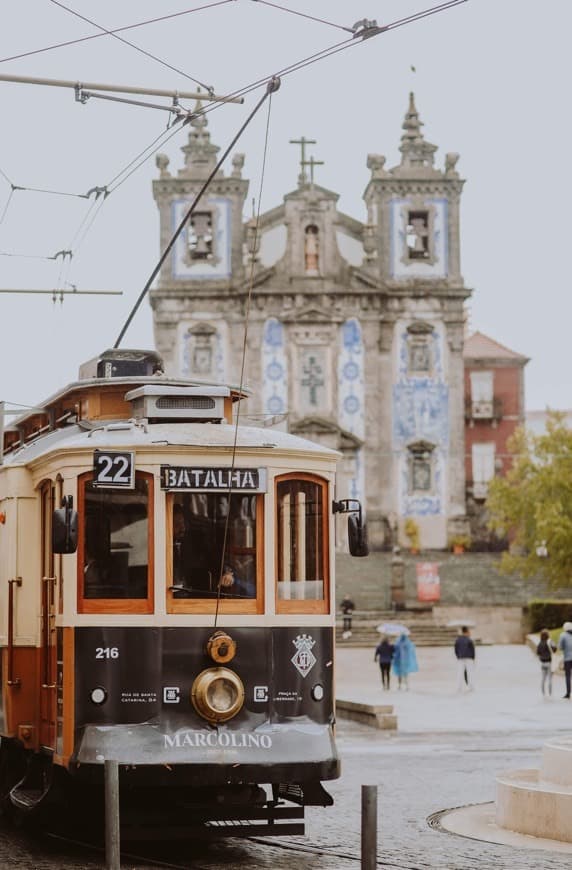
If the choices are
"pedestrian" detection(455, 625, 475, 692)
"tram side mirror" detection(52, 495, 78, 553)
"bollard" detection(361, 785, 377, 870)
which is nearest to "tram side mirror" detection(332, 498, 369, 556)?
"tram side mirror" detection(52, 495, 78, 553)

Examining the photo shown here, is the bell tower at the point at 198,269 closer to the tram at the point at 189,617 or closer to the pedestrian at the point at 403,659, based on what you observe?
the pedestrian at the point at 403,659

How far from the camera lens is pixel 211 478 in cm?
1107

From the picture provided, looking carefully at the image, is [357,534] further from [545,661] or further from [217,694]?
[545,661]

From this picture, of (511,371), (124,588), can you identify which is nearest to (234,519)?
(124,588)

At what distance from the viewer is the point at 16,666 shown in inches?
475

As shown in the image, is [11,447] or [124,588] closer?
[124,588]

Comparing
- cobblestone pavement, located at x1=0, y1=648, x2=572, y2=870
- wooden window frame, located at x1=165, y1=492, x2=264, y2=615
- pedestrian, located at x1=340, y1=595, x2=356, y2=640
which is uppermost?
wooden window frame, located at x1=165, y1=492, x2=264, y2=615

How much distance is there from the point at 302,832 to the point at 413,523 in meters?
49.9

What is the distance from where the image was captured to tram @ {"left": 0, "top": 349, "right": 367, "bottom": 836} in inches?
418

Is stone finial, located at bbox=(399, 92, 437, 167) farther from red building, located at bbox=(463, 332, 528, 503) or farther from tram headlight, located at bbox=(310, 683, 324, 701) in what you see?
tram headlight, located at bbox=(310, 683, 324, 701)

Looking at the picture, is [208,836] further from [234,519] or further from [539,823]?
[539,823]

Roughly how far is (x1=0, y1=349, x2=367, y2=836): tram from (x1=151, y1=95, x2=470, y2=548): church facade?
49200 millimetres

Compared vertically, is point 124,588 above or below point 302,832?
above

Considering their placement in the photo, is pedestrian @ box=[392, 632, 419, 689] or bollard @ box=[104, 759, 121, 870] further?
pedestrian @ box=[392, 632, 419, 689]
